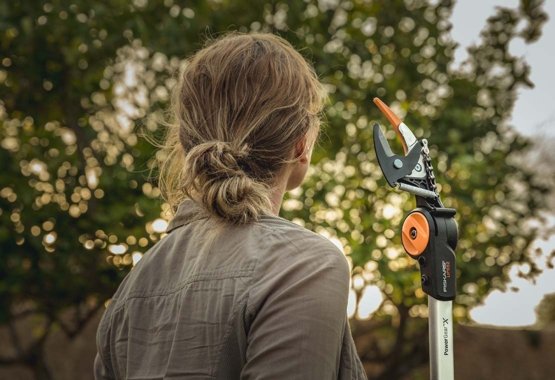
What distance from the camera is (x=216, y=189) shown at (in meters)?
1.51

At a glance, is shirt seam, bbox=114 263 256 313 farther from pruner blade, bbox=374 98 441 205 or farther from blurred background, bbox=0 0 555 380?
blurred background, bbox=0 0 555 380

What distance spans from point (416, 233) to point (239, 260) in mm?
413

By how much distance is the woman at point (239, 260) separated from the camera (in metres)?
1.34

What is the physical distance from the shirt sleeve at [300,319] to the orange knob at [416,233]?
1.03 feet

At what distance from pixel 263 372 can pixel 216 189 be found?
363mm

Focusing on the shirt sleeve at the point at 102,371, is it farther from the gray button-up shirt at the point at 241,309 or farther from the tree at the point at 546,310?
the tree at the point at 546,310

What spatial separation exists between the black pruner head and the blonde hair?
0.14 meters

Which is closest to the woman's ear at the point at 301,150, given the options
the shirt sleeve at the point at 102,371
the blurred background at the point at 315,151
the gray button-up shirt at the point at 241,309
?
the gray button-up shirt at the point at 241,309

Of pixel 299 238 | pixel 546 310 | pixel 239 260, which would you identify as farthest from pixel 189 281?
pixel 546 310

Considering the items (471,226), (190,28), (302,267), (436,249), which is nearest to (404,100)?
(471,226)

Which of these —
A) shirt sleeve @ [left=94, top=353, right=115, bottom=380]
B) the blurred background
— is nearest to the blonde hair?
shirt sleeve @ [left=94, top=353, right=115, bottom=380]

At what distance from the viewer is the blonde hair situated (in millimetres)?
1509

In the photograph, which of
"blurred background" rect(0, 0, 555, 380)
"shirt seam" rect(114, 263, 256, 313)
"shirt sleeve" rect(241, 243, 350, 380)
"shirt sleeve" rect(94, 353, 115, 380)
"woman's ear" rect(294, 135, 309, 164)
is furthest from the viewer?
"blurred background" rect(0, 0, 555, 380)

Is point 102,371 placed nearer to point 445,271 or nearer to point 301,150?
point 301,150
